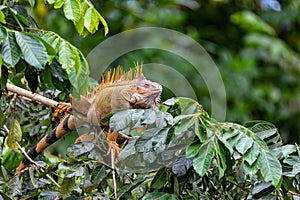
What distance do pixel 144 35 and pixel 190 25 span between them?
1055 millimetres


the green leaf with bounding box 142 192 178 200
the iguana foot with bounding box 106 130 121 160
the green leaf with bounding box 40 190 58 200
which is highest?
the green leaf with bounding box 142 192 178 200

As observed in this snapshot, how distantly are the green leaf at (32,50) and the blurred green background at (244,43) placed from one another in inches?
99.1

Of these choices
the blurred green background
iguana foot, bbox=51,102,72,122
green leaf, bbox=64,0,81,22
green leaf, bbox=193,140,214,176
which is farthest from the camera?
the blurred green background

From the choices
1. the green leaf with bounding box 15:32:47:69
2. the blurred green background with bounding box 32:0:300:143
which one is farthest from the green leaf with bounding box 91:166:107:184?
the blurred green background with bounding box 32:0:300:143

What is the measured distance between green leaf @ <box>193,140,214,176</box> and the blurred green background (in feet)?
7.95

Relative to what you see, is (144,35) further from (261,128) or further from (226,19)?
(261,128)

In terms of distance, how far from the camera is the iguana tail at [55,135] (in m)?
1.71

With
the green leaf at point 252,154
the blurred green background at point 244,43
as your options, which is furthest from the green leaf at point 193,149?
the blurred green background at point 244,43

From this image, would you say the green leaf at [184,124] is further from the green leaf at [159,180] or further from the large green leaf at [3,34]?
the large green leaf at [3,34]

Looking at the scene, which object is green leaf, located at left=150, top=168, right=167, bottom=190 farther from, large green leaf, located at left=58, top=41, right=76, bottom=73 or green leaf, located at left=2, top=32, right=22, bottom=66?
green leaf, located at left=2, top=32, right=22, bottom=66

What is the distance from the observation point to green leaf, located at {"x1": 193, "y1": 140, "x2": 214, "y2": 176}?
4.19 feet

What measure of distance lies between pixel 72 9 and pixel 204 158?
1.66ft

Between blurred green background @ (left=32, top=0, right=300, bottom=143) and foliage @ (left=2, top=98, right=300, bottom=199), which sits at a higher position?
foliage @ (left=2, top=98, right=300, bottom=199)

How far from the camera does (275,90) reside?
4.55 meters
